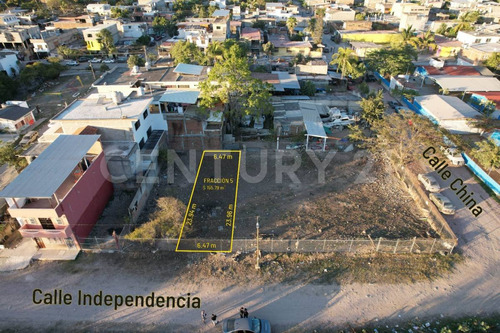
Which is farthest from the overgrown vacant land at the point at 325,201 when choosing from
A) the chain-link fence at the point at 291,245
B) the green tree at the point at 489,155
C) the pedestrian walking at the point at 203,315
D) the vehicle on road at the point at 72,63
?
the vehicle on road at the point at 72,63


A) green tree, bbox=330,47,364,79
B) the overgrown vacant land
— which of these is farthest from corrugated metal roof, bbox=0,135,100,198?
green tree, bbox=330,47,364,79

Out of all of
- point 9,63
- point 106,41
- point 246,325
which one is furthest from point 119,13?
point 246,325

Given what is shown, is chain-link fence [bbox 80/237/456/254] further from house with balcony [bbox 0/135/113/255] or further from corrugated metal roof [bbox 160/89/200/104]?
corrugated metal roof [bbox 160/89/200/104]

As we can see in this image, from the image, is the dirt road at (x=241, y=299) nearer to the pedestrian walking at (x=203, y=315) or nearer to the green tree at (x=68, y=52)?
the pedestrian walking at (x=203, y=315)

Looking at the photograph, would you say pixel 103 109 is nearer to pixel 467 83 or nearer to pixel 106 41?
pixel 106 41

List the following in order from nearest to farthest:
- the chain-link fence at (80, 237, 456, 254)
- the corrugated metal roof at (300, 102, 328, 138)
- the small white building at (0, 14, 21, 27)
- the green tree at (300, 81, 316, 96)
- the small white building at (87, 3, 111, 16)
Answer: the chain-link fence at (80, 237, 456, 254) → the corrugated metal roof at (300, 102, 328, 138) → the green tree at (300, 81, 316, 96) → the small white building at (0, 14, 21, 27) → the small white building at (87, 3, 111, 16)

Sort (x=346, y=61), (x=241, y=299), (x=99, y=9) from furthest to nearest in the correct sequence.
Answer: (x=99, y=9) → (x=346, y=61) → (x=241, y=299)
